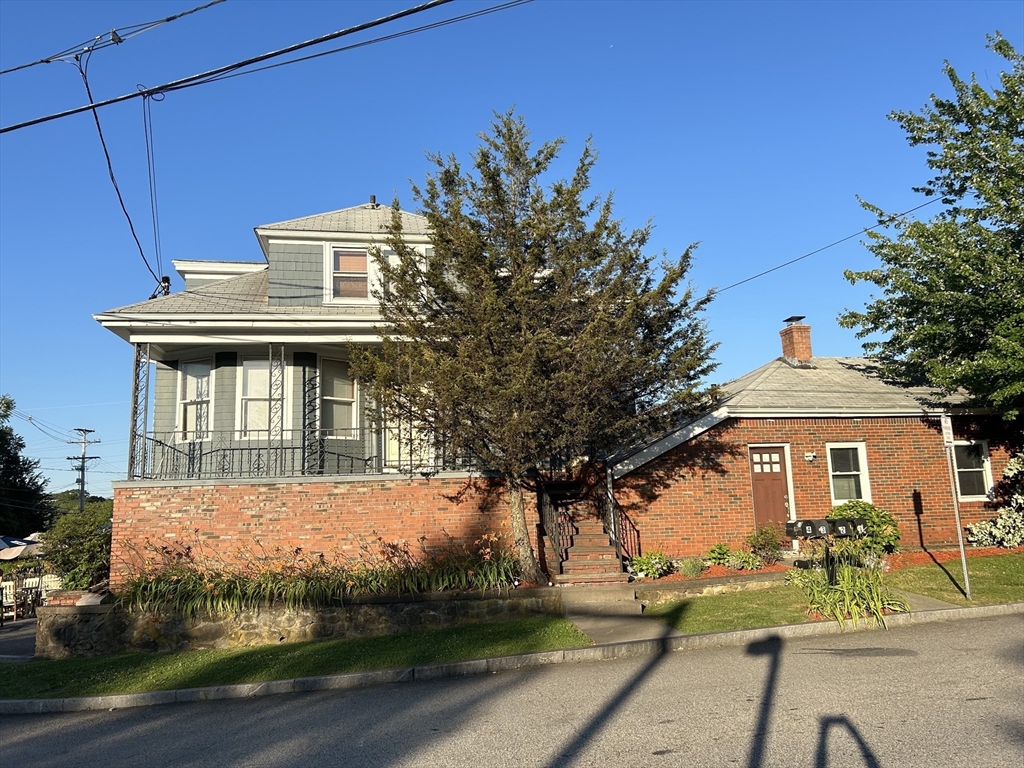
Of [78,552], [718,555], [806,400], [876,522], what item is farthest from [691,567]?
[78,552]

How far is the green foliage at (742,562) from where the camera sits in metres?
14.1

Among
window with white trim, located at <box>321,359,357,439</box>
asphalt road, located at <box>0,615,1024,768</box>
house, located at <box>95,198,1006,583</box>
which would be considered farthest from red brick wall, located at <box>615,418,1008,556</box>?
window with white trim, located at <box>321,359,357,439</box>

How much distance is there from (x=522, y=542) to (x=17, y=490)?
3791 centimetres

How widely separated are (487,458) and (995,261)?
9706 mm

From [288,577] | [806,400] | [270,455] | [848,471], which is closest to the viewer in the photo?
[288,577]

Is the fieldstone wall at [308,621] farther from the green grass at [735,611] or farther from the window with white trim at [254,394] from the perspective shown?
the window with white trim at [254,394]

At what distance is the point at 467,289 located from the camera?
12.1 m

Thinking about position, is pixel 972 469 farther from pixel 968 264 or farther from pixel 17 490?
pixel 17 490

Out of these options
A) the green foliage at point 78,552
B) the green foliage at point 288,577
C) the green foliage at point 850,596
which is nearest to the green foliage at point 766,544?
the green foliage at point 850,596

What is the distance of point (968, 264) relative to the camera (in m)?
14.3

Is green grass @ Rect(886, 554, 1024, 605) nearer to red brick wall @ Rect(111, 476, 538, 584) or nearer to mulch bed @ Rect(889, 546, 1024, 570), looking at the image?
mulch bed @ Rect(889, 546, 1024, 570)

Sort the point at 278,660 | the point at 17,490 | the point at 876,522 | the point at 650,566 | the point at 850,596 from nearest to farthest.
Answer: the point at 278,660 → the point at 850,596 → the point at 650,566 → the point at 876,522 → the point at 17,490

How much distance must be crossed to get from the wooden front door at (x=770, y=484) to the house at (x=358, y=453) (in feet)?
0.09

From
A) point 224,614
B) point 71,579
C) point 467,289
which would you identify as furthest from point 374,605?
point 71,579
